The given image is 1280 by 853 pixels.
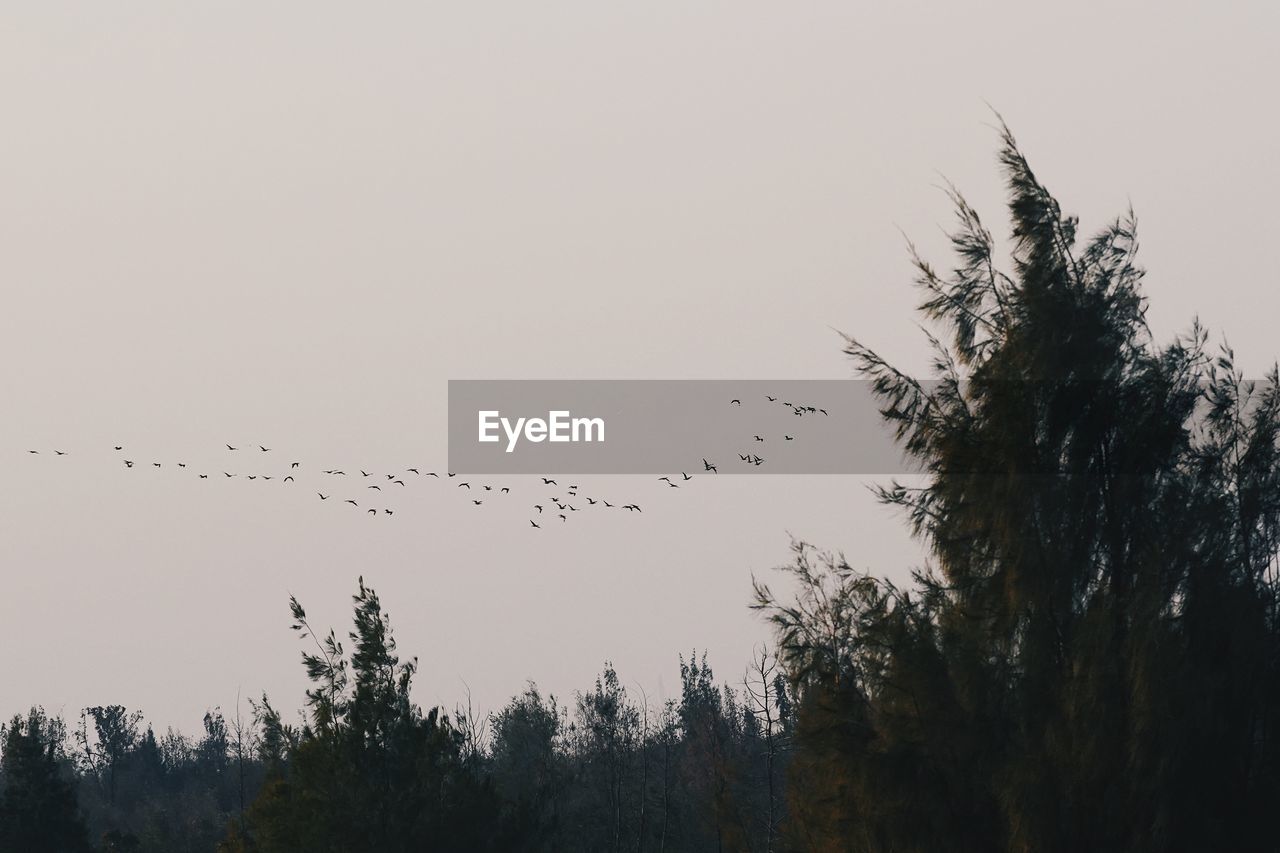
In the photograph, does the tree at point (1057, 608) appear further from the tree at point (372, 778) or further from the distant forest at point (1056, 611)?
the tree at point (372, 778)

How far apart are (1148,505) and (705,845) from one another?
58.3 m

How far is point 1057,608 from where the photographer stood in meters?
14.4

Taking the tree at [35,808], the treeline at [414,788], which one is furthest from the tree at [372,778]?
the tree at [35,808]

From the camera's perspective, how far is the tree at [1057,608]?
13.5 meters

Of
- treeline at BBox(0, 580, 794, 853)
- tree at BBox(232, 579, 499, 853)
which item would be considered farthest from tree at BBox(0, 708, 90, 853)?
tree at BBox(232, 579, 499, 853)

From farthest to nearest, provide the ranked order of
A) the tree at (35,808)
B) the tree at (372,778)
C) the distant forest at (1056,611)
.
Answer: the tree at (35,808)
the tree at (372,778)
the distant forest at (1056,611)

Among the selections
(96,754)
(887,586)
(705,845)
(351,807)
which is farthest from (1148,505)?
(96,754)

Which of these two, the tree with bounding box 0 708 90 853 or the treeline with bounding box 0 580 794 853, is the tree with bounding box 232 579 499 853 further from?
the tree with bounding box 0 708 90 853

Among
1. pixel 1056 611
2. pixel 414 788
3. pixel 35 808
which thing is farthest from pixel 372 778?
pixel 35 808

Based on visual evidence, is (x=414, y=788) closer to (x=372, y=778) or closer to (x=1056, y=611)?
(x=372, y=778)

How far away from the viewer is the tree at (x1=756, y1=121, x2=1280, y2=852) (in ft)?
44.3

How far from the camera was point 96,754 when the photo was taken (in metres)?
151

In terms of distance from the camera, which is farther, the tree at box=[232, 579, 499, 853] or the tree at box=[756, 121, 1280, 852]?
the tree at box=[232, 579, 499, 853]

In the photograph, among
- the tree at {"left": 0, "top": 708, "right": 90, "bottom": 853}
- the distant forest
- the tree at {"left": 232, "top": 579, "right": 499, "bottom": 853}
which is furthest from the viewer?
the tree at {"left": 0, "top": 708, "right": 90, "bottom": 853}
